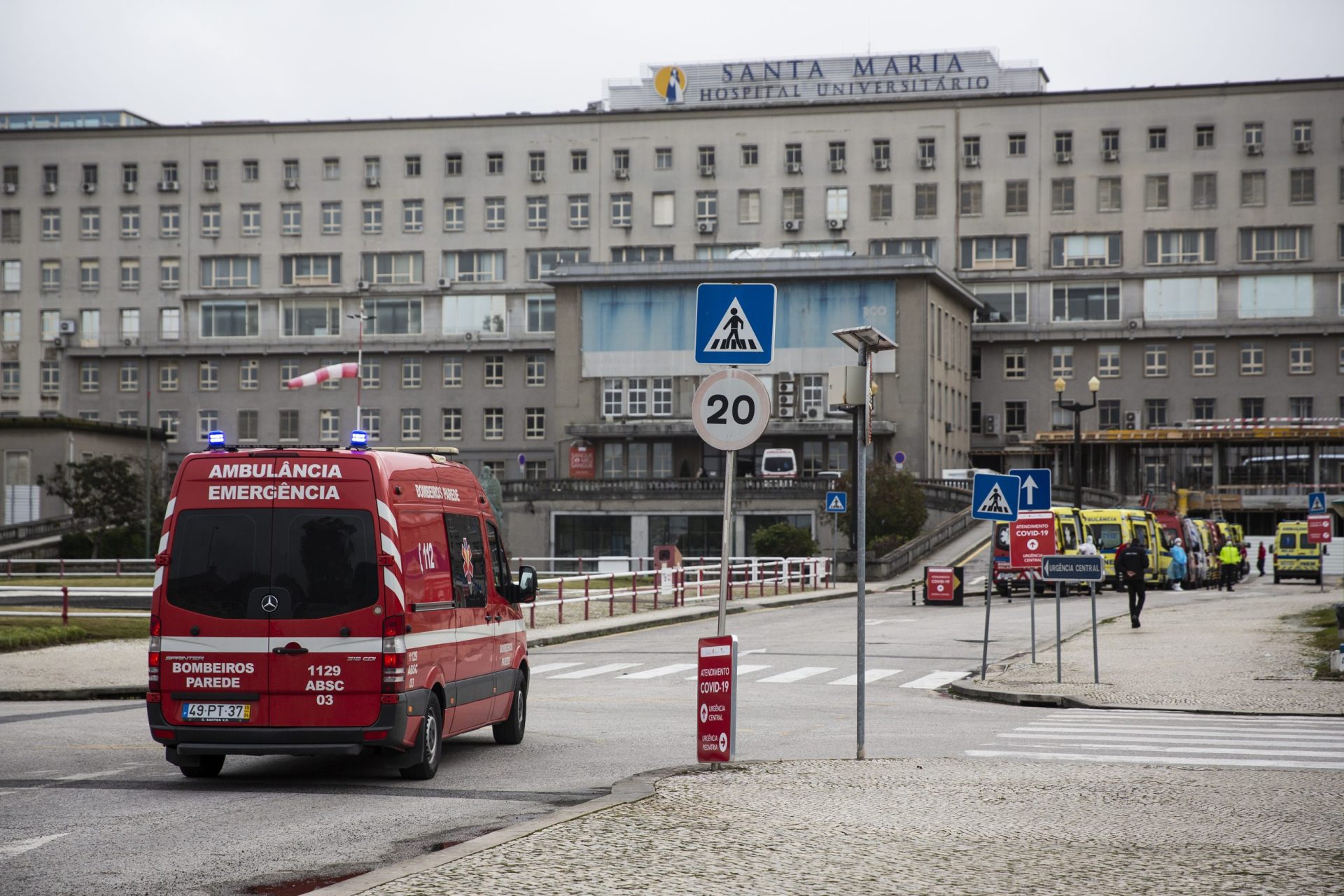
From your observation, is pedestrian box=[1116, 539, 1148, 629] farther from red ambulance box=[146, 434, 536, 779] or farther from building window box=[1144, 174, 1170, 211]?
building window box=[1144, 174, 1170, 211]

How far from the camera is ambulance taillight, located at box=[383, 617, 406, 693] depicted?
38.9 feet

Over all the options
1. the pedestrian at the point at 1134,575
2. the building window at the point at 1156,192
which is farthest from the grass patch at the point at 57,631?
the building window at the point at 1156,192

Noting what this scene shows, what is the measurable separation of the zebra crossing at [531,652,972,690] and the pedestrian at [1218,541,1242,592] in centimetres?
3473

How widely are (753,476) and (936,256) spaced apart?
73.4 feet

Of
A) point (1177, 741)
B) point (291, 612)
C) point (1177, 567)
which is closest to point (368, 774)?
point (291, 612)

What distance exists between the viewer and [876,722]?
17219 mm

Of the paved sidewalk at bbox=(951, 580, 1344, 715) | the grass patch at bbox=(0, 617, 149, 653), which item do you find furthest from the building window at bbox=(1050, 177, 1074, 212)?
the grass patch at bbox=(0, 617, 149, 653)

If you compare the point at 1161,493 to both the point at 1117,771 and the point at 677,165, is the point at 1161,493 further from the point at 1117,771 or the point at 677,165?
the point at 1117,771

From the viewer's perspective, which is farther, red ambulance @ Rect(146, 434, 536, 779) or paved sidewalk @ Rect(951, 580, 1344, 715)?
paved sidewalk @ Rect(951, 580, 1344, 715)

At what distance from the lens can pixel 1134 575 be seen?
3350 centimetres

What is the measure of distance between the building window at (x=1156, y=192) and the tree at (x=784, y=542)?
123 feet

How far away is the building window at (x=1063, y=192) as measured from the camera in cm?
9731

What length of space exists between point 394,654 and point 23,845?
3.10 meters

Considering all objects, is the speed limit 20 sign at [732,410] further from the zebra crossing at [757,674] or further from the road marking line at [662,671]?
the road marking line at [662,671]
